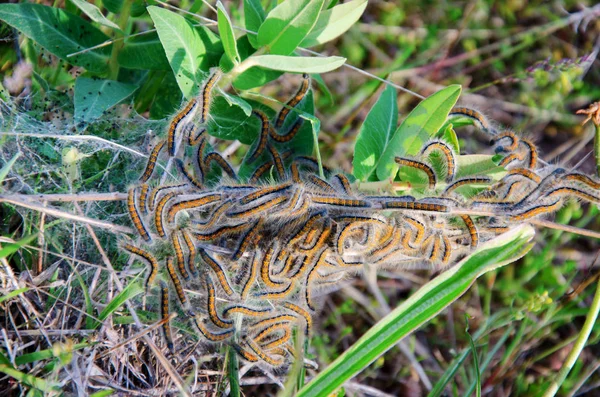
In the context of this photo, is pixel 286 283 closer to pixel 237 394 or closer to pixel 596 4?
pixel 237 394

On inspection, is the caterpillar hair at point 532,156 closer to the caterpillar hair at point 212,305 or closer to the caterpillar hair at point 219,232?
the caterpillar hair at point 219,232

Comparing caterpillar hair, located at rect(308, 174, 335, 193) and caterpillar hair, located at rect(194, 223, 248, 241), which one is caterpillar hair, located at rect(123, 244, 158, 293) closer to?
caterpillar hair, located at rect(194, 223, 248, 241)

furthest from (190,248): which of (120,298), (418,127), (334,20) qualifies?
(334,20)

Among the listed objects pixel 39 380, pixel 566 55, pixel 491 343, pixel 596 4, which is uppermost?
pixel 596 4

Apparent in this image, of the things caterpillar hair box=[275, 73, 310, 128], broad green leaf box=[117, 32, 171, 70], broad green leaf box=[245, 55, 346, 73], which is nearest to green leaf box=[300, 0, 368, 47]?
caterpillar hair box=[275, 73, 310, 128]

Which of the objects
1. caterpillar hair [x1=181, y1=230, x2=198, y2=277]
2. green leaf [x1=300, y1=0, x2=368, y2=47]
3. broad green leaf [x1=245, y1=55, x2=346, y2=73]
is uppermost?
green leaf [x1=300, y1=0, x2=368, y2=47]

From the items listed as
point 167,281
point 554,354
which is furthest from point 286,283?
point 554,354
